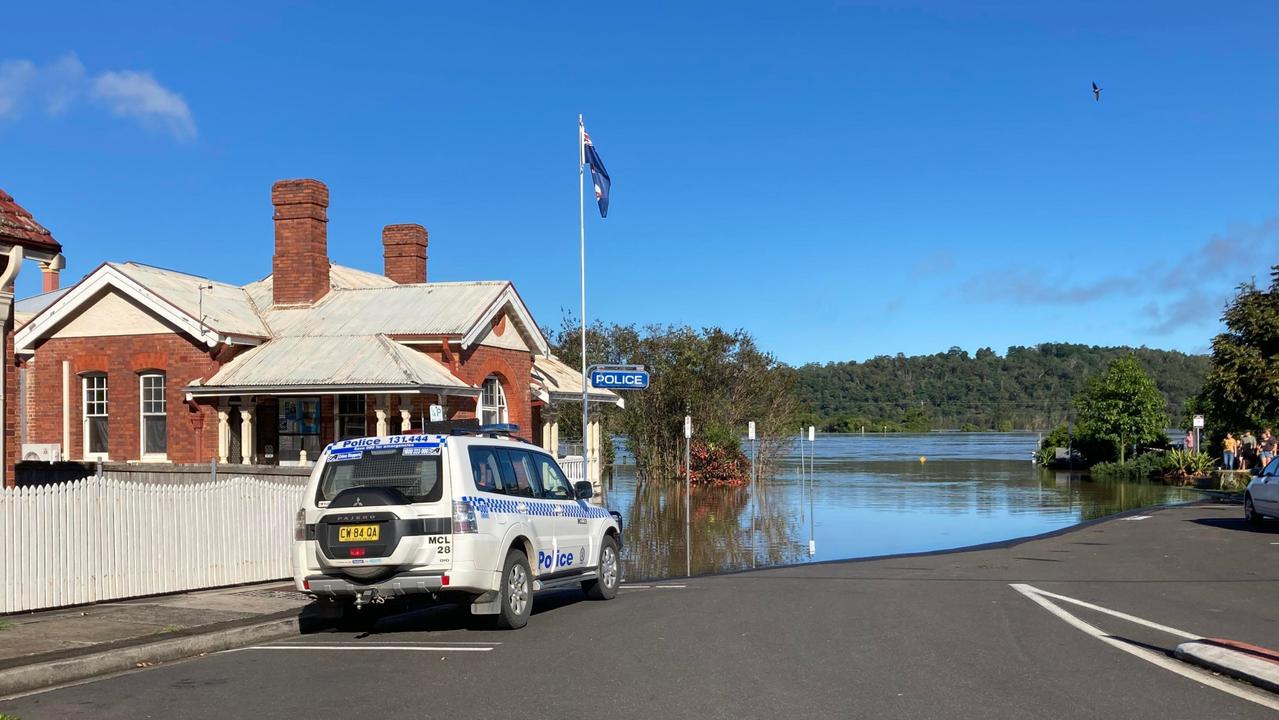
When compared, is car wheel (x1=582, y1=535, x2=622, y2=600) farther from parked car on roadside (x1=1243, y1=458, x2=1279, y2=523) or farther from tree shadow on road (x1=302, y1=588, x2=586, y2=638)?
parked car on roadside (x1=1243, y1=458, x2=1279, y2=523)

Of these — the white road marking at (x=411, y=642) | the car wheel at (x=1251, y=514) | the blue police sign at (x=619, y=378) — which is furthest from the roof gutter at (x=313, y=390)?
the car wheel at (x=1251, y=514)

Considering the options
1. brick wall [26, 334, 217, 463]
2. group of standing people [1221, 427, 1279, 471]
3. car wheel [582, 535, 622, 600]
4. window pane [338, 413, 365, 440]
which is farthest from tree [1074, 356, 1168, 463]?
car wheel [582, 535, 622, 600]

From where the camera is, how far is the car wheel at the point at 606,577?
557 inches

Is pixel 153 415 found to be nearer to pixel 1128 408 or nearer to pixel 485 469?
pixel 485 469

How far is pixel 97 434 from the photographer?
1014 inches

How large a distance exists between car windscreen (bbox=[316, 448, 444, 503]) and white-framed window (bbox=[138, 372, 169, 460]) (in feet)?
50.8

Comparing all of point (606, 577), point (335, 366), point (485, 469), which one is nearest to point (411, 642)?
point (485, 469)

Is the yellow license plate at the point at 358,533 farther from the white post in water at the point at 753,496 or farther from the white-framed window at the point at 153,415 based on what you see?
the white-framed window at the point at 153,415

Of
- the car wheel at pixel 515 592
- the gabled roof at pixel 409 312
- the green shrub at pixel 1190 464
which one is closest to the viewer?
the car wheel at pixel 515 592

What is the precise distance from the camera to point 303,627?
12.0 meters

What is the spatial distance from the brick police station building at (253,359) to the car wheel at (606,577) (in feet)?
30.3

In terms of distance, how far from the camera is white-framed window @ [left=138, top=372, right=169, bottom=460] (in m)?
25.2

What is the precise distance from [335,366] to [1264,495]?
736 inches

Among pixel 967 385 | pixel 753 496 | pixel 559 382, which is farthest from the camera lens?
pixel 967 385
